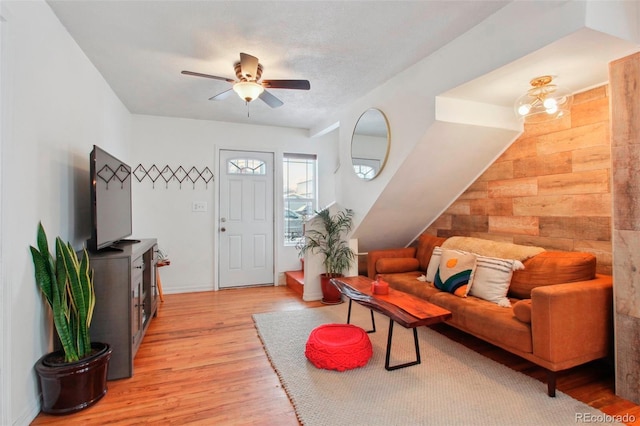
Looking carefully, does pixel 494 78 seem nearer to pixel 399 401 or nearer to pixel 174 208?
pixel 399 401

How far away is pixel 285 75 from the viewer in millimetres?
3057

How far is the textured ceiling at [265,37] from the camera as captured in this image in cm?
205

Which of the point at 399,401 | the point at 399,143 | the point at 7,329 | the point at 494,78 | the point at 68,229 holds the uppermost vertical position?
the point at 494,78

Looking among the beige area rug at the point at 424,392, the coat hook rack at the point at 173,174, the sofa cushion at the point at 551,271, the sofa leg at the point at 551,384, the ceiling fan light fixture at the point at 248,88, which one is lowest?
the beige area rug at the point at 424,392

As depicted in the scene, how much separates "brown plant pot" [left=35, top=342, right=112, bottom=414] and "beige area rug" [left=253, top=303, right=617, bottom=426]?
1139 millimetres

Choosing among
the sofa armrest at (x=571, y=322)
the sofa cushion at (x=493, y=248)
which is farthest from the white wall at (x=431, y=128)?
the sofa armrest at (x=571, y=322)

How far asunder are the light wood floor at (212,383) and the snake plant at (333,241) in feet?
4.04

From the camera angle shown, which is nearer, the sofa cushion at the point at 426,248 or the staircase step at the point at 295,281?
the sofa cushion at the point at 426,248

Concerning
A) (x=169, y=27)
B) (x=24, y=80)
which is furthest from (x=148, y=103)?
(x=24, y=80)

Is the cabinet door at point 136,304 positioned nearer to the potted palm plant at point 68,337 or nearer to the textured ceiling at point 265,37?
the potted palm plant at point 68,337

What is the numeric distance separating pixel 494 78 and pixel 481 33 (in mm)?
317

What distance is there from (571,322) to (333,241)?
2.54 meters

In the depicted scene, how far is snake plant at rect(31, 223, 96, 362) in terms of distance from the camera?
1.86 m
